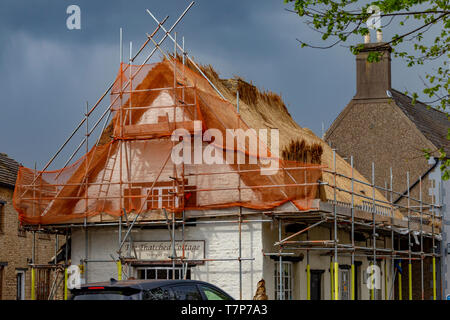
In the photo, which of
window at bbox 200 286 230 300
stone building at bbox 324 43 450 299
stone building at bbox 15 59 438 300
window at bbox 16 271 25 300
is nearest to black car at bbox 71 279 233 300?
window at bbox 200 286 230 300

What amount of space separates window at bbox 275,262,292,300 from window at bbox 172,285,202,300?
9.63 m

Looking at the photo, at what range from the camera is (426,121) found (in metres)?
39.3

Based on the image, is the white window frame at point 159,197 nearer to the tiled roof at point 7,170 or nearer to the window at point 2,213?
the tiled roof at point 7,170

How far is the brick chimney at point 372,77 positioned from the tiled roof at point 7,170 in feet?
52.5

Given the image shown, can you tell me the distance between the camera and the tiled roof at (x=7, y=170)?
109 feet

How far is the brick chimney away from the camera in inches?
1519

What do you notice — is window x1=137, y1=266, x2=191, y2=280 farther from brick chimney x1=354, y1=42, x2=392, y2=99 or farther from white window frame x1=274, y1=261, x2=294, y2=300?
brick chimney x1=354, y1=42, x2=392, y2=99

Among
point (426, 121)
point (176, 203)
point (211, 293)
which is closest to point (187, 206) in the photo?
point (176, 203)

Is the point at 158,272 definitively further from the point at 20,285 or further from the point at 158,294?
the point at 20,285

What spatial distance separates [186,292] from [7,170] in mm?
23064

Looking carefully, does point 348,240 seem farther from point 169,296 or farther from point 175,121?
point 169,296

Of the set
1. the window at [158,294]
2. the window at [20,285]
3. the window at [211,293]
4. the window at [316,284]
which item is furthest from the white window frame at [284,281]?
the window at [20,285]

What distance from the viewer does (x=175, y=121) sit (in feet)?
78.2
